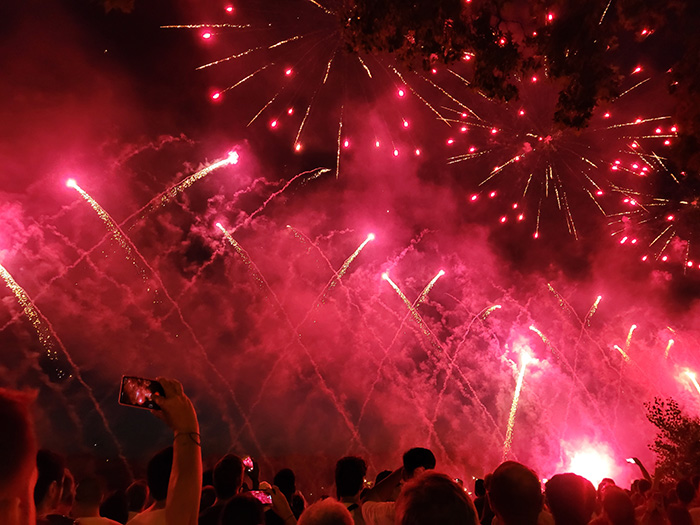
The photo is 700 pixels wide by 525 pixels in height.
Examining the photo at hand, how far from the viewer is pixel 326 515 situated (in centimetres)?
269

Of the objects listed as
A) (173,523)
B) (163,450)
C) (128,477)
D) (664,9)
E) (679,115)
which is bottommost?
(173,523)

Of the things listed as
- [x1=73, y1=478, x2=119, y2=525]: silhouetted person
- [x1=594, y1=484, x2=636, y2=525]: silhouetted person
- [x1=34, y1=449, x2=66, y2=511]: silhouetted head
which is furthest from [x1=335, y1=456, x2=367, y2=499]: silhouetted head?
[x1=34, y1=449, x2=66, y2=511]: silhouetted head

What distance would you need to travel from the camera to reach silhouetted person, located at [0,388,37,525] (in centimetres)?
168

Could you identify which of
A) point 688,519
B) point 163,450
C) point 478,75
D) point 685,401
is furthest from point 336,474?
point 685,401

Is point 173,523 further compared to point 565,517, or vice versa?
point 565,517

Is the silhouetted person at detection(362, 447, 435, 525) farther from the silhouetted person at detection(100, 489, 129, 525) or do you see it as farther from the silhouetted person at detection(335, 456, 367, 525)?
the silhouetted person at detection(100, 489, 129, 525)

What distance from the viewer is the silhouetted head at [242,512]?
133 inches

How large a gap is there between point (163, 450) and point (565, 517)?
2.98 meters

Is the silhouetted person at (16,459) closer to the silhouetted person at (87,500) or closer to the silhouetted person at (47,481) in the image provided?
the silhouetted person at (47,481)

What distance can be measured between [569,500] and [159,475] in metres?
2.96

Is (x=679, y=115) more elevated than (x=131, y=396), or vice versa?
(x=679, y=115)

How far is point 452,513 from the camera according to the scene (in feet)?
6.70

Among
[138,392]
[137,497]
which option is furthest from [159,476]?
[137,497]

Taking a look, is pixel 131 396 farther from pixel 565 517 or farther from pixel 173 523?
pixel 565 517
